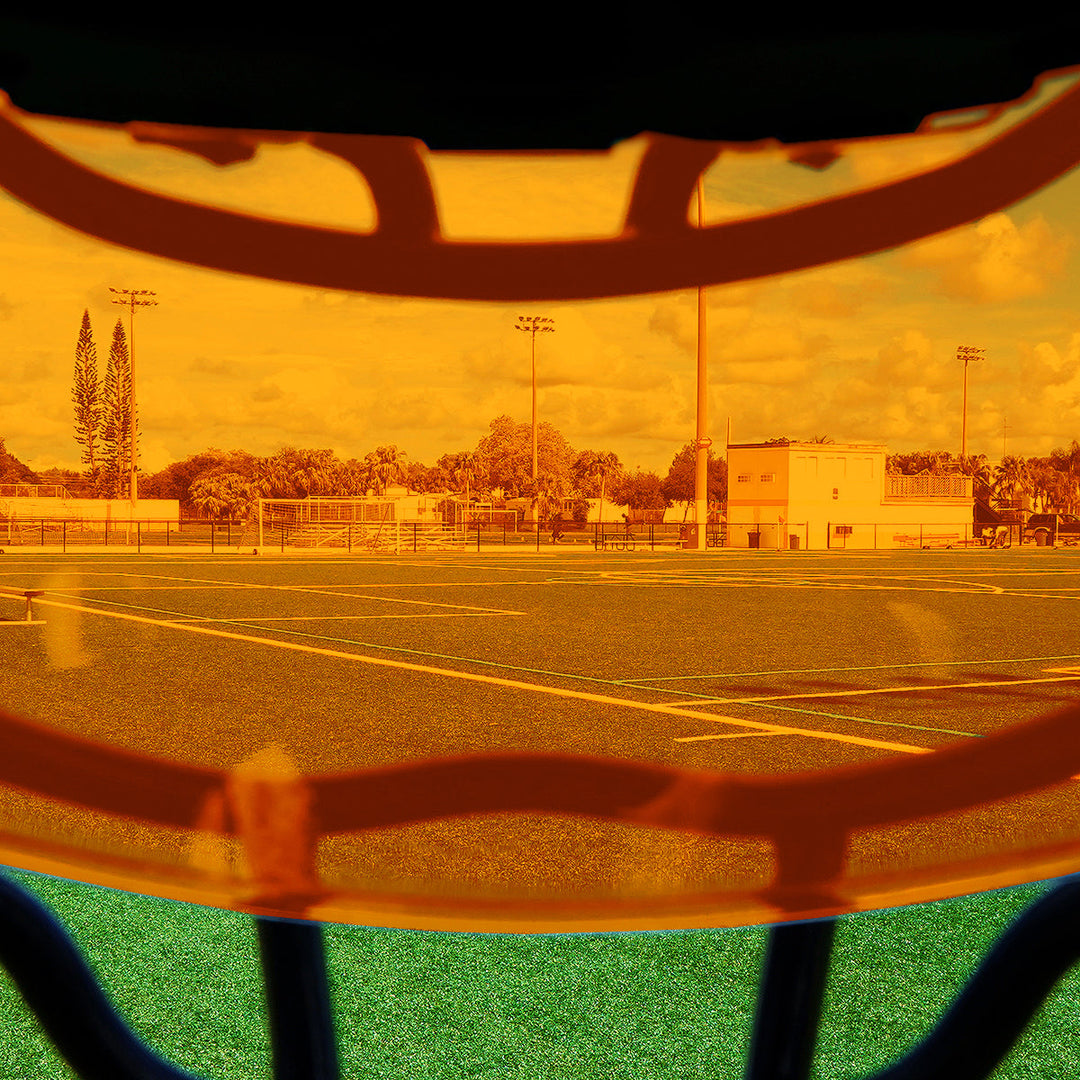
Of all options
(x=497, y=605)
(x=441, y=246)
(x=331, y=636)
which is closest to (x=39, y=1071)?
(x=441, y=246)

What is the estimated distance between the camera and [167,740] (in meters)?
4.35

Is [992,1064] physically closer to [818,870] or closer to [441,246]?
[818,870]

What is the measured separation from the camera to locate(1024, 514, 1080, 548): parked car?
35.5m

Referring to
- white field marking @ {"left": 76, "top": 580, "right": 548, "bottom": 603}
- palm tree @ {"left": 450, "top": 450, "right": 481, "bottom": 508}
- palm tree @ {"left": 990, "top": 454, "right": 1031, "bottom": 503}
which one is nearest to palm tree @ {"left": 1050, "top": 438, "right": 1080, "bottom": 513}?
palm tree @ {"left": 990, "top": 454, "right": 1031, "bottom": 503}

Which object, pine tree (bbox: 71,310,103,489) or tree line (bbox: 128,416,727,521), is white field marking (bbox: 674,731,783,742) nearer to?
tree line (bbox: 128,416,727,521)

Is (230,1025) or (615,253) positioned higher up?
(615,253)

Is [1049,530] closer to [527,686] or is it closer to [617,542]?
[617,542]

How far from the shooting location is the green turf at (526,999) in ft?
6.54

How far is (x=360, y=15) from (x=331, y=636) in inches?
322

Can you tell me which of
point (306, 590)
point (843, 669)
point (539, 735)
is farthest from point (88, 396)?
point (306, 590)

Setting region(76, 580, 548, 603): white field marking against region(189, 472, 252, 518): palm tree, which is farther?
region(76, 580, 548, 603): white field marking

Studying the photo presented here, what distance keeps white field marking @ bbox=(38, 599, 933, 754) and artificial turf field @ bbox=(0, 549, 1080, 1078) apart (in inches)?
1.3

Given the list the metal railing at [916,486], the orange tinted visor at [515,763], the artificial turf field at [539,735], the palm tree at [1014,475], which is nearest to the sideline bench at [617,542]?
the artificial turf field at [539,735]

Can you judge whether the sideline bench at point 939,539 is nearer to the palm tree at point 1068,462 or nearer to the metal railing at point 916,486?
the metal railing at point 916,486
